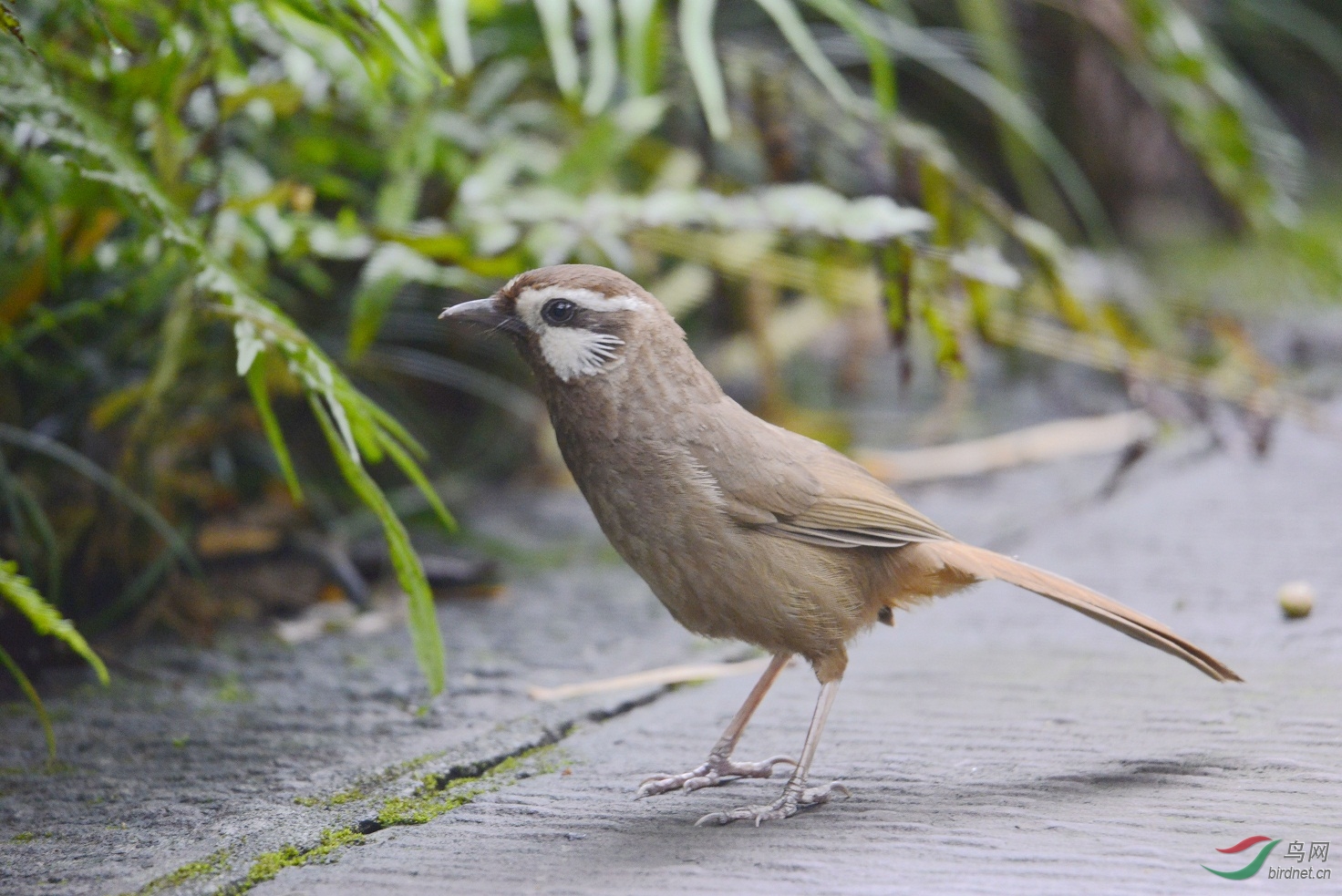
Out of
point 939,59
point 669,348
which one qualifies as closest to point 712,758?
point 669,348

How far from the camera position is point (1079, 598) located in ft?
8.37

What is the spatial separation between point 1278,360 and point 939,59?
6.62 ft

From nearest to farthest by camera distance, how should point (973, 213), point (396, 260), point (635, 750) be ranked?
1. point (635, 750)
2. point (396, 260)
3. point (973, 213)

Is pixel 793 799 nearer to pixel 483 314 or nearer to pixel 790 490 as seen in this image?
pixel 790 490

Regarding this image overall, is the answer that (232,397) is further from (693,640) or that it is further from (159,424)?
(693,640)

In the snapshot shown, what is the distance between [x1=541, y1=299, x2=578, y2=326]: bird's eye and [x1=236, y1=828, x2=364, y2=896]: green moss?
3.29 feet

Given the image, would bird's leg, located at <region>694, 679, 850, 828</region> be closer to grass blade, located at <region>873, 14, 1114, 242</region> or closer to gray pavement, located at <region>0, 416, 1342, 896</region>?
gray pavement, located at <region>0, 416, 1342, 896</region>

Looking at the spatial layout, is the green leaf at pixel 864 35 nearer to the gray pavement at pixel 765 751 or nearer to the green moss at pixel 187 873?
the gray pavement at pixel 765 751

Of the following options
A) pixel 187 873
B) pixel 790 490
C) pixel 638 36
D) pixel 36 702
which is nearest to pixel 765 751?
pixel 790 490

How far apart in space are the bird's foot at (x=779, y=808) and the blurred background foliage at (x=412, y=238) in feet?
2.11

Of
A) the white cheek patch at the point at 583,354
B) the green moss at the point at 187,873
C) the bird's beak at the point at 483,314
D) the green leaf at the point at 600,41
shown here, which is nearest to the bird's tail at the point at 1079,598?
the white cheek patch at the point at 583,354

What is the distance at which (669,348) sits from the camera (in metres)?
2.58

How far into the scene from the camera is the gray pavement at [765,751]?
2.05 metres

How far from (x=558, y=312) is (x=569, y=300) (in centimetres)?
3
